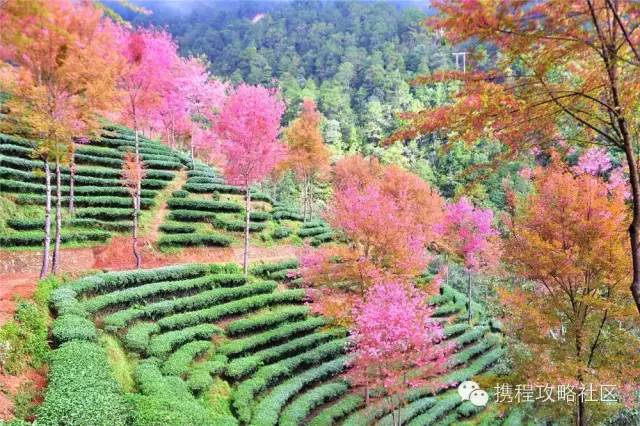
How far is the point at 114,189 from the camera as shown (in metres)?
21.7

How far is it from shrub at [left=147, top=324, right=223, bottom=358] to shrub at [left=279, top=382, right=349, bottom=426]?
350 cm

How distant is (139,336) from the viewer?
39.2 feet

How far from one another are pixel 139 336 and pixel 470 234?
20.2m

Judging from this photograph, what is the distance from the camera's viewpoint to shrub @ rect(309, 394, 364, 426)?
1289 cm

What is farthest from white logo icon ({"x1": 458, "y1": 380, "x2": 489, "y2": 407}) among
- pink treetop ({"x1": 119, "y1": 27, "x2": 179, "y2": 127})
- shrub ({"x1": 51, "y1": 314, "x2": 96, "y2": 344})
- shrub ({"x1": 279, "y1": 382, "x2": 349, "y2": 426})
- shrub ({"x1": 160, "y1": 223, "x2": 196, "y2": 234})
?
pink treetop ({"x1": 119, "y1": 27, "x2": 179, "y2": 127})

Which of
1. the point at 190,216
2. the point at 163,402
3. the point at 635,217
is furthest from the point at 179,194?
the point at 635,217

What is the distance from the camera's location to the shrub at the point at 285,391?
11521 mm

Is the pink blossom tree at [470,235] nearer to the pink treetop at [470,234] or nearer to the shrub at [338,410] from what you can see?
A: the pink treetop at [470,234]

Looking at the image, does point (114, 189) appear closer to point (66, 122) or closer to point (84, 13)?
point (66, 122)

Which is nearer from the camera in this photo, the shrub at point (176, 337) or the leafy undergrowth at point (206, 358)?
the leafy undergrowth at point (206, 358)

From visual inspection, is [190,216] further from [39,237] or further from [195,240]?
[39,237]

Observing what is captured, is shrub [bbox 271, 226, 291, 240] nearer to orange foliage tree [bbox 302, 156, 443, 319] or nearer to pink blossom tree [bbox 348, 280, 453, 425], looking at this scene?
orange foliage tree [bbox 302, 156, 443, 319]

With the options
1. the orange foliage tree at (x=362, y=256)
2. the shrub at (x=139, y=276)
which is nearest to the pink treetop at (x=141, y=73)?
the shrub at (x=139, y=276)

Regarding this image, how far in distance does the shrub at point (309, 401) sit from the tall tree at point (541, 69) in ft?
31.6
